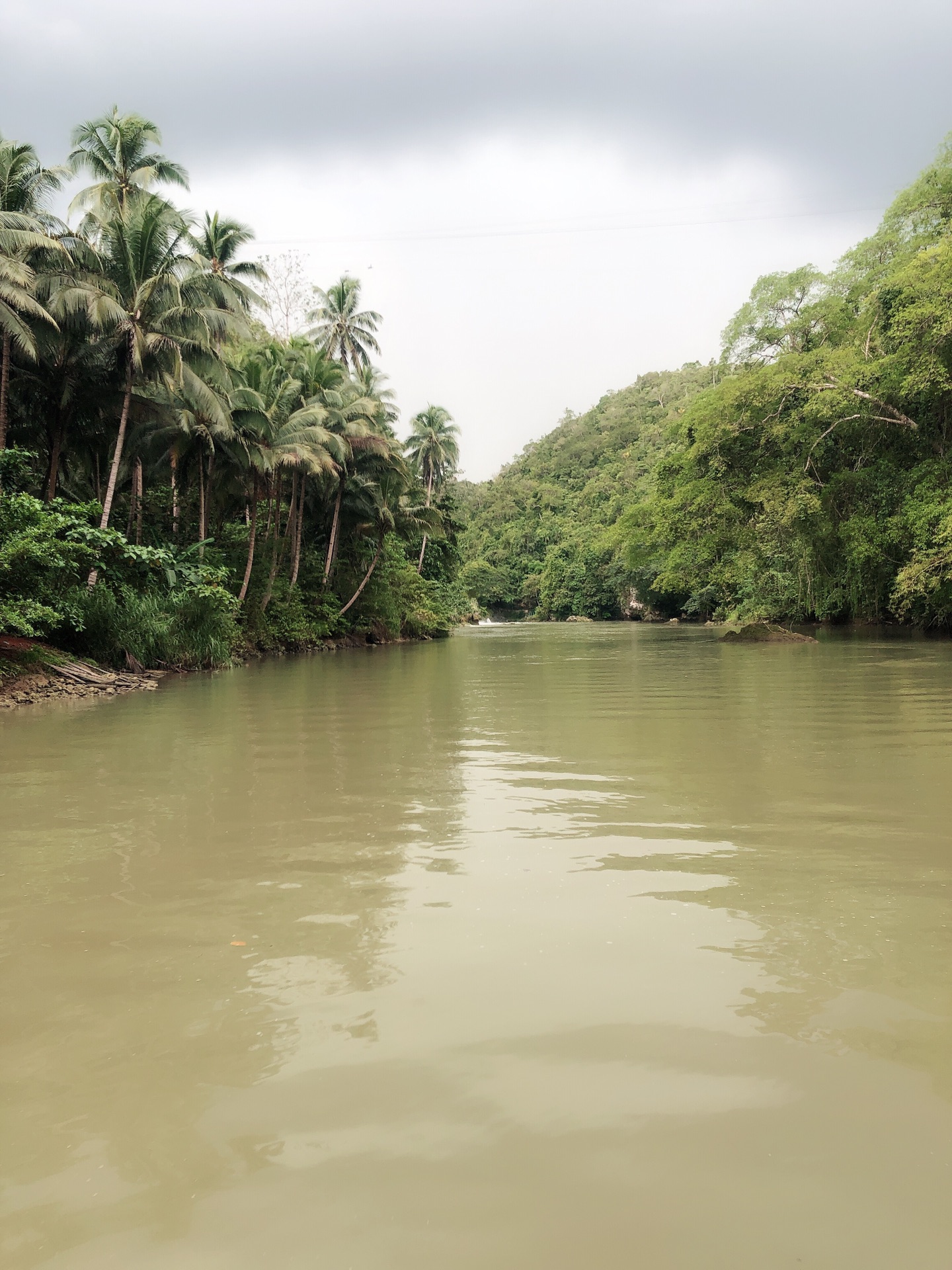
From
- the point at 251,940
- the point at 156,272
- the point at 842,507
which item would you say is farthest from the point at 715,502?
the point at 251,940

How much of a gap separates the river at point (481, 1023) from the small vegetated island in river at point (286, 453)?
396 inches

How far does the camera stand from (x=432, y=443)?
49156 millimetres

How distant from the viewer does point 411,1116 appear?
2.10m

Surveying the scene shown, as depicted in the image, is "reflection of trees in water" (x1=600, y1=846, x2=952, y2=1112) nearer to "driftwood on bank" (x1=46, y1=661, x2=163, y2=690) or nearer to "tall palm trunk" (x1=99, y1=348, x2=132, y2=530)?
"driftwood on bank" (x1=46, y1=661, x2=163, y2=690)

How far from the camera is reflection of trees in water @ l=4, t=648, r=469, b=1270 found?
197 centimetres

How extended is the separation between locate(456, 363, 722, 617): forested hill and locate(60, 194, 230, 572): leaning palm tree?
45.2 m

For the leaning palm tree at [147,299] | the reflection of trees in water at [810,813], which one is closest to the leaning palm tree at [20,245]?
the leaning palm tree at [147,299]

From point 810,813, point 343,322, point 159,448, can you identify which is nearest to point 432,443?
point 343,322

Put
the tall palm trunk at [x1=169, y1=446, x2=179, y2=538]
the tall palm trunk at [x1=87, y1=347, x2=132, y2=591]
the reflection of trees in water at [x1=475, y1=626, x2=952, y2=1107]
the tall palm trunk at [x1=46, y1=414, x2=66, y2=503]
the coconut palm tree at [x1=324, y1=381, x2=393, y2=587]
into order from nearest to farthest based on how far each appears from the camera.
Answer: the reflection of trees in water at [x1=475, y1=626, x2=952, y2=1107]
the tall palm trunk at [x1=87, y1=347, x2=132, y2=591]
the tall palm trunk at [x1=46, y1=414, x2=66, y2=503]
the tall palm trunk at [x1=169, y1=446, x2=179, y2=538]
the coconut palm tree at [x1=324, y1=381, x2=393, y2=587]

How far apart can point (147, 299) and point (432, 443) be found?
30829mm

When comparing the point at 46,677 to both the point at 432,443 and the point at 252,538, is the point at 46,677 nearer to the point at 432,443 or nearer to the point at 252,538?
the point at 252,538

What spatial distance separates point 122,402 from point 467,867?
19.1 m

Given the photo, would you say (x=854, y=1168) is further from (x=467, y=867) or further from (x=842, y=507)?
(x=842, y=507)

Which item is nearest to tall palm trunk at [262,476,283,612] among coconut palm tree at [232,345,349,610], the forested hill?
coconut palm tree at [232,345,349,610]
